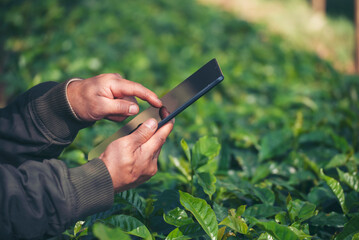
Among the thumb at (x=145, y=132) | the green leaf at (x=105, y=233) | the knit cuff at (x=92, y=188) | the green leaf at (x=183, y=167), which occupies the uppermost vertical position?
the thumb at (x=145, y=132)

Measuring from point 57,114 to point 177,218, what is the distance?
0.65 meters

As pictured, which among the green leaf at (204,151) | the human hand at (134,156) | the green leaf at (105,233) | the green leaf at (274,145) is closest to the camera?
the green leaf at (105,233)

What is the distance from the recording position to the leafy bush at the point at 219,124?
4.39 ft

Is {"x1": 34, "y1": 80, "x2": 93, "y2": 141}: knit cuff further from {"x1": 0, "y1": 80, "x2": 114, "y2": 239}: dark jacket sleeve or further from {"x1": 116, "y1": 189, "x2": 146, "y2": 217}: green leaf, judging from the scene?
{"x1": 116, "y1": 189, "x2": 146, "y2": 217}: green leaf


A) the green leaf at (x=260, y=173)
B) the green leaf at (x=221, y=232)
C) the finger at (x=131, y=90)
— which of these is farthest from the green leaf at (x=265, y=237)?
the finger at (x=131, y=90)

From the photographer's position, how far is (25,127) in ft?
4.78

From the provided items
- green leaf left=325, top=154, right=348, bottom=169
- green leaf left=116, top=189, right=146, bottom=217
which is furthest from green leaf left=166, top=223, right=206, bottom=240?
green leaf left=325, top=154, right=348, bottom=169

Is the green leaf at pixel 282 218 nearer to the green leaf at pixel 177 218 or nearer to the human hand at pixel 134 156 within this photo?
the green leaf at pixel 177 218

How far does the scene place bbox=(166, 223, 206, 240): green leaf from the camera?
47.3 inches

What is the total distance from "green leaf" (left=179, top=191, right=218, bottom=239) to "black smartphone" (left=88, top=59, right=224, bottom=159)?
0.98 feet

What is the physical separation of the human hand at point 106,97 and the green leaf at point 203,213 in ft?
1.35

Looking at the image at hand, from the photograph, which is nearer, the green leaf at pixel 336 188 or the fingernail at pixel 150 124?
the fingernail at pixel 150 124

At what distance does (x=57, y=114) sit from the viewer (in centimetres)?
142

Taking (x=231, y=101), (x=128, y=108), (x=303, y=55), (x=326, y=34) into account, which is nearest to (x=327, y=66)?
(x=303, y=55)
